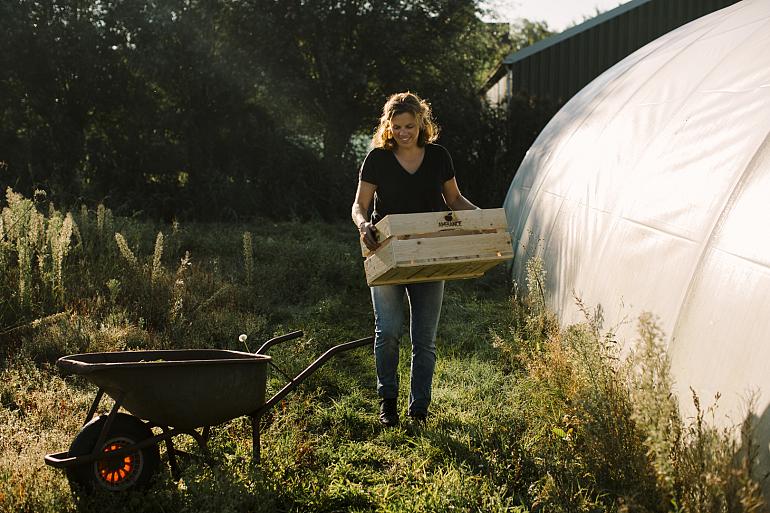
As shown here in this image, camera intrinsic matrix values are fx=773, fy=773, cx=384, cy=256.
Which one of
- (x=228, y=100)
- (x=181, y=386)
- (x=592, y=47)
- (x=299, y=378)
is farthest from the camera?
(x=592, y=47)

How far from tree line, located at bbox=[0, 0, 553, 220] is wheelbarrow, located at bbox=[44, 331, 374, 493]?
399 inches

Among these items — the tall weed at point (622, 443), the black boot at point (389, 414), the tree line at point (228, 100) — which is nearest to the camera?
the tall weed at point (622, 443)

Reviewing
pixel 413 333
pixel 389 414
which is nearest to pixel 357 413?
pixel 389 414

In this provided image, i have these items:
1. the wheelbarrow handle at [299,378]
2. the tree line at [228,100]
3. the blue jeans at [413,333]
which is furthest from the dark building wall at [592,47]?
the wheelbarrow handle at [299,378]

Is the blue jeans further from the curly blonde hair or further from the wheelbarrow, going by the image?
the wheelbarrow

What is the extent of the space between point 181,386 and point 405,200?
65.6 inches

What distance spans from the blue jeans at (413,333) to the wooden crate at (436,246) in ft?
0.50

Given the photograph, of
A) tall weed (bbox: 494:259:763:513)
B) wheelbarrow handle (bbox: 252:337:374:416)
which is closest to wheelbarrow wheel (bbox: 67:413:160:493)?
wheelbarrow handle (bbox: 252:337:374:416)

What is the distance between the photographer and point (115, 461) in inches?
138

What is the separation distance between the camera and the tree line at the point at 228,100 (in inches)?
543

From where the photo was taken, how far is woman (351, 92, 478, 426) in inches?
172

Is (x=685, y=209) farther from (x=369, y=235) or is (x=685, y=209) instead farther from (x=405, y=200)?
(x=369, y=235)

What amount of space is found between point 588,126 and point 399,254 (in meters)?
Result: 4.07

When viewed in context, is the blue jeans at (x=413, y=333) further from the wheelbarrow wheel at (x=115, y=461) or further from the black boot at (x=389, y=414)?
the wheelbarrow wheel at (x=115, y=461)
